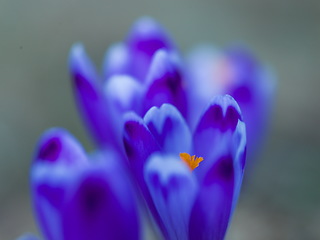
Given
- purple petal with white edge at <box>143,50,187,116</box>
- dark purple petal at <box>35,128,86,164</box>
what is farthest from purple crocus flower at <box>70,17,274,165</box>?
dark purple petal at <box>35,128,86,164</box>

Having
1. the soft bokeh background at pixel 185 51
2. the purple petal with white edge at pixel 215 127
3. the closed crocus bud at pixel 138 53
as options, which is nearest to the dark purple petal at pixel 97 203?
the purple petal with white edge at pixel 215 127

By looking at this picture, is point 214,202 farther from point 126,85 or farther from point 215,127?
point 126,85

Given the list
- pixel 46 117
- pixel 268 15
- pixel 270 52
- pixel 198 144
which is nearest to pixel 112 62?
pixel 198 144

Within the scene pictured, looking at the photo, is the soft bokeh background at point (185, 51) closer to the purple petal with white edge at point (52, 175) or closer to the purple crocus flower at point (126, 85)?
the purple crocus flower at point (126, 85)

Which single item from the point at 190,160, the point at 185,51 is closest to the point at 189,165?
the point at 190,160

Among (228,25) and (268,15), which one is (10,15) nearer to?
(228,25)

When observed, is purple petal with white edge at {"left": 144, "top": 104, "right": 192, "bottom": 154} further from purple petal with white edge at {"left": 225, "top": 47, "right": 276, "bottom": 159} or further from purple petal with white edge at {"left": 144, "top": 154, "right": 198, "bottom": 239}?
purple petal with white edge at {"left": 225, "top": 47, "right": 276, "bottom": 159}
